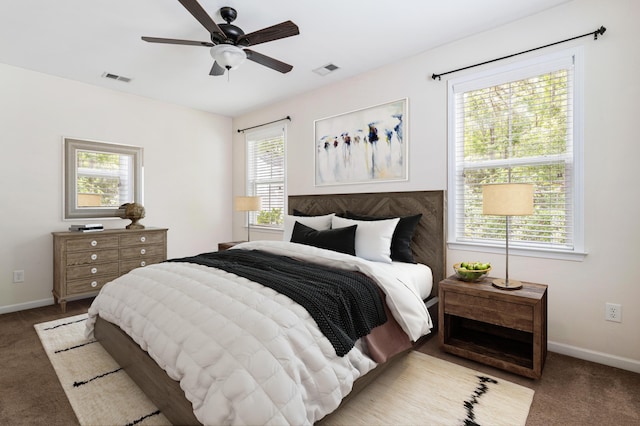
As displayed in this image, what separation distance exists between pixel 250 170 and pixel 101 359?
133 inches

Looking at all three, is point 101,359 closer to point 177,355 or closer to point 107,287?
point 107,287

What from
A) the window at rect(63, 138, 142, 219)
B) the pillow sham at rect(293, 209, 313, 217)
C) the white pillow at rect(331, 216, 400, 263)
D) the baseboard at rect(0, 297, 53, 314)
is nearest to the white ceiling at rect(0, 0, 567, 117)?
the window at rect(63, 138, 142, 219)

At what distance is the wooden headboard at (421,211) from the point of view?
3.03m

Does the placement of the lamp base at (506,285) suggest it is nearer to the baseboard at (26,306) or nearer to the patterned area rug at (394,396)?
the patterned area rug at (394,396)

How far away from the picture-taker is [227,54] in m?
2.53

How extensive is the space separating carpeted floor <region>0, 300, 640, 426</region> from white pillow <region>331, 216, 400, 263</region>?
32.1 inches

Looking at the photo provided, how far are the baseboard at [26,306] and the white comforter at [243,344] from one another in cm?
231

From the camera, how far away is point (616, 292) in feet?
7.46

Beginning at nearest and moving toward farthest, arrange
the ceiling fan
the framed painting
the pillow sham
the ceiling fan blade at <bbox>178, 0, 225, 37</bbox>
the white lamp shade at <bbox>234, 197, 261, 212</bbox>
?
the ceiling fan blade at <bbox>178, 0, 225, 37</bbox> < the ceiling fan < the framed painting < the pillow sham < the white lamp shade at <bbox>234, 197, 261, 212</bbox>

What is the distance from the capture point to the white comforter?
1257 millimetres

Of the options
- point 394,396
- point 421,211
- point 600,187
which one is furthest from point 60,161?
point 600,187

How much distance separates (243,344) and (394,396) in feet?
3.46

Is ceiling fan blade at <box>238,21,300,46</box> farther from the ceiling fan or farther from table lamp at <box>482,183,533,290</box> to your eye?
table lamp at <box>482,183,533,290</box>

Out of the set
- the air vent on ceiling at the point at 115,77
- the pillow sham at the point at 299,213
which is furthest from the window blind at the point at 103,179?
the pillow sham at the point at 299,213
